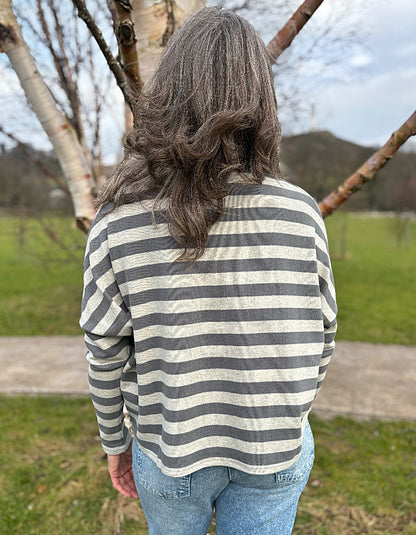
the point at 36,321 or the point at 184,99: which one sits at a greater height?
the point at 184,99

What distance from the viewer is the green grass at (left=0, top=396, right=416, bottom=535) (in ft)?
8.11

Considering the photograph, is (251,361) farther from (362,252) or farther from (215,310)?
(362,252)

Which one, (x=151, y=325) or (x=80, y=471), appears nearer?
(x=151, y=325)

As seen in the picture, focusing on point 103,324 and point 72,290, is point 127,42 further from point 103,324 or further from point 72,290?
point 72,290

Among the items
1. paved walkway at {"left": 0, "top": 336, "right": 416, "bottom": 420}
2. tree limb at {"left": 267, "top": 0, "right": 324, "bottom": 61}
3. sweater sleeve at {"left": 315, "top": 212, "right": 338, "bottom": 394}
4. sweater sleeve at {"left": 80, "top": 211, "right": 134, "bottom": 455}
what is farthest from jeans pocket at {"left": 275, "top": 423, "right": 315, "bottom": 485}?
paved walkway at {"left": 0, "top": 336, "right": 416, "bottom": 420}

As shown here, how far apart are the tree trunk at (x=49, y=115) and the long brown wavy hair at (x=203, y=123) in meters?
0.74

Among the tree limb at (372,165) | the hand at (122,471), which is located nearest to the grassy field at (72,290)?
the tree limb at (372,165)

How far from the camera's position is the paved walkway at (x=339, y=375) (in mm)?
3816

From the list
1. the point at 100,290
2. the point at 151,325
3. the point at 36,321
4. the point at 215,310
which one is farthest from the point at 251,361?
the point at 36,321

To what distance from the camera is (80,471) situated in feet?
9.61

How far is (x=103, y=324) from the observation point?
1.09 metres

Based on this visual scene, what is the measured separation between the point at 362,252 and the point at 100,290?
797 inches

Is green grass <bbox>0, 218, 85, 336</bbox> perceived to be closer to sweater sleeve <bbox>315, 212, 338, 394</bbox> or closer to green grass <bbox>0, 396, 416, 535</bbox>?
green grass <bbox>0, 396, 416, 535</bbox>

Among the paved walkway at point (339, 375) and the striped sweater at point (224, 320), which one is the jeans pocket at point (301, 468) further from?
the paved walkway at point (339, 375)
